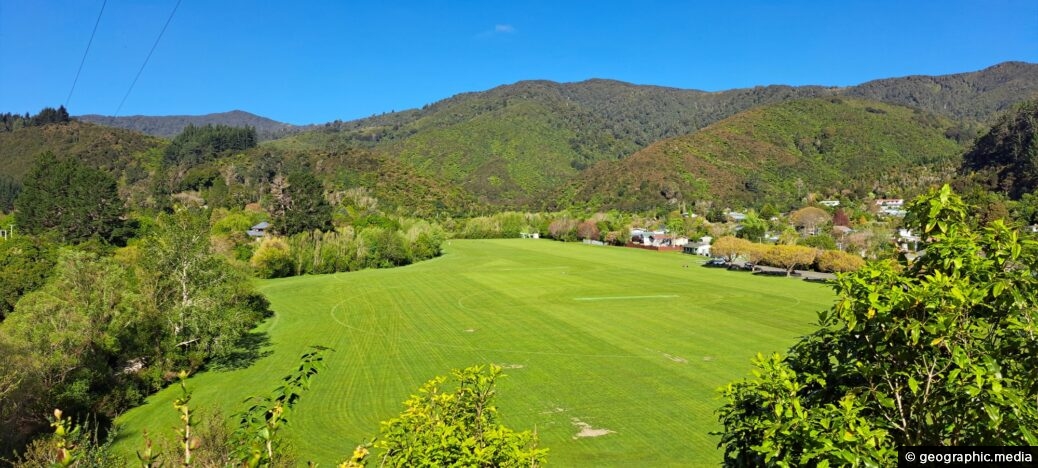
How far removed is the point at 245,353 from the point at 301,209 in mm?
58690

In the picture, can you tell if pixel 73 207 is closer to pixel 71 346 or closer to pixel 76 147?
pixel 71 346

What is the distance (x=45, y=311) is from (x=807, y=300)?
208ft

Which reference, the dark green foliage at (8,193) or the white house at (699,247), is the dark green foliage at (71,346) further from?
the dark green foliage at (8,193)

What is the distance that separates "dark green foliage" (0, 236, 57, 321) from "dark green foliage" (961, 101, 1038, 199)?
162 metres

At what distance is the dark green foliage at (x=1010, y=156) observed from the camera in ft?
407

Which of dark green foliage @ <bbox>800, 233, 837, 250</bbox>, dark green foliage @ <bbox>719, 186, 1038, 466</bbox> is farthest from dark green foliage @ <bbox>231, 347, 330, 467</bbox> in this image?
dark green foliage @ <bbox>800, 233, 837, 250</bbox>

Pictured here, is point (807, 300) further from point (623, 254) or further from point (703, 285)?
point (623, 254)

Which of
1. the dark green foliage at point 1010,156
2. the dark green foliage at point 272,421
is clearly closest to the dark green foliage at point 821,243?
the dark green foliage at point 1010,156

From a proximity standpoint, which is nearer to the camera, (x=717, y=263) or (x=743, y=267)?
(x=743, y=267)

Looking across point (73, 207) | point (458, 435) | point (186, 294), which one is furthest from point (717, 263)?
point (73, 207)

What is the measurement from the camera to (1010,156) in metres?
142

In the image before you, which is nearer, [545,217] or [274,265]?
[274,265]

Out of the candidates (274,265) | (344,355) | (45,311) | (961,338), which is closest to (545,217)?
(274,265)

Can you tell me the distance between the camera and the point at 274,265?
3231 inches
